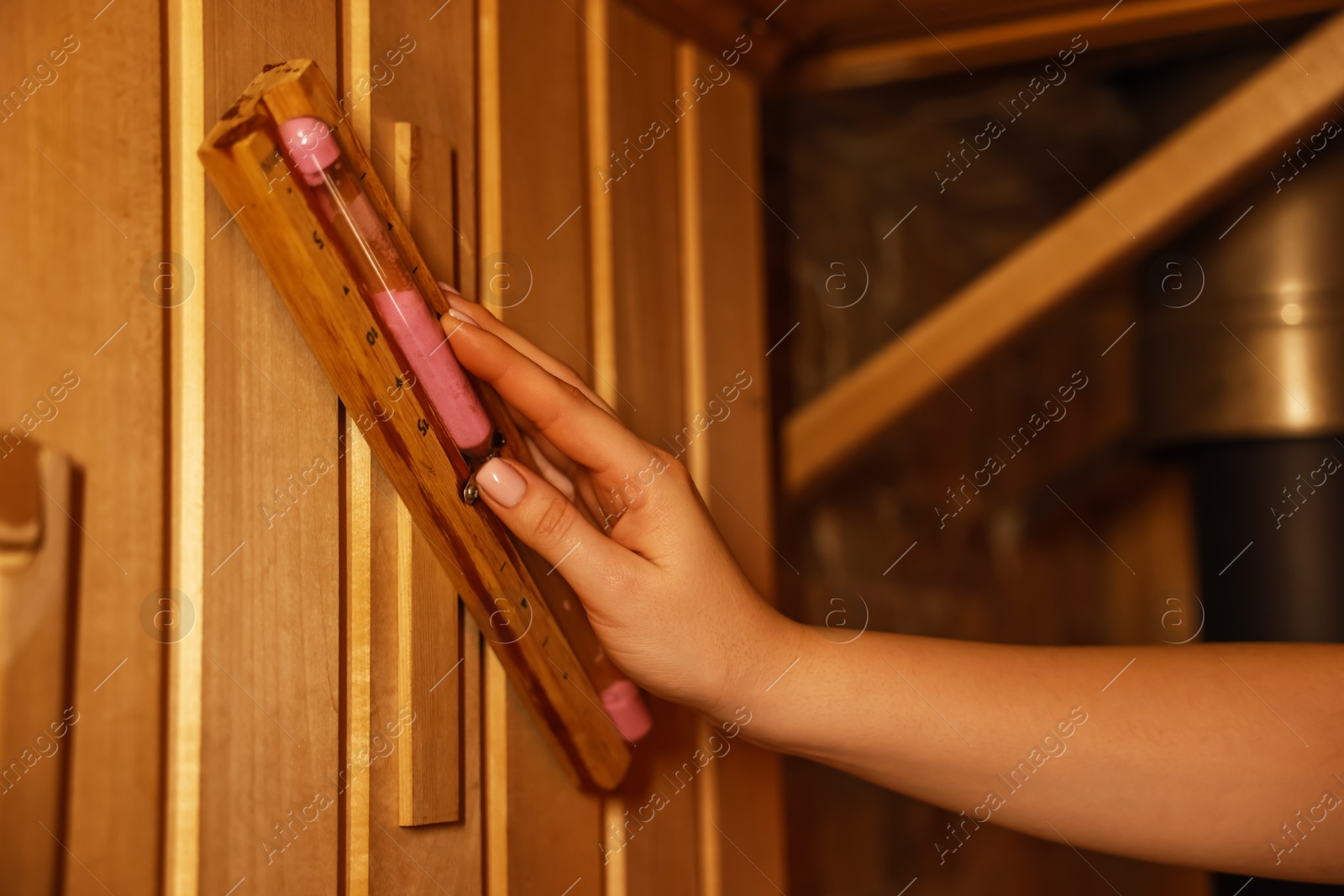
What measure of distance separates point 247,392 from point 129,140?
13 cm

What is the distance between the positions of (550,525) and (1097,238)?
681mm

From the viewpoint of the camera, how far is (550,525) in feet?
2.02

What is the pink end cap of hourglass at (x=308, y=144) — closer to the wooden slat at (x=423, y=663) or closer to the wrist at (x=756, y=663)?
the wooden slat at (x=423, y=663)

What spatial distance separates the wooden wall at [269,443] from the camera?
507 millimetres

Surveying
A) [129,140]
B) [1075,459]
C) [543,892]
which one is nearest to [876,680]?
[543,892]

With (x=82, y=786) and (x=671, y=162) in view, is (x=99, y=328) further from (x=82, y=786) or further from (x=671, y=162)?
(x=671, y=162)

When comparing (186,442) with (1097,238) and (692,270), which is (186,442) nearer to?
(692,270)

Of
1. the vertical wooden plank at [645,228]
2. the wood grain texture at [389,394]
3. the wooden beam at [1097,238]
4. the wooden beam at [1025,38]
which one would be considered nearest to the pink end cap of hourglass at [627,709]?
the wood grain texture at [389,394]

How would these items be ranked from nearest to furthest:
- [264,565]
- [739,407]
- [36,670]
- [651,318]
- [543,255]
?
[36,670] → [264,565] → [543,255] → [651,318] → [739,407]

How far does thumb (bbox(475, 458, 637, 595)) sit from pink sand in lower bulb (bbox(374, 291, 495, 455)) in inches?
0.8

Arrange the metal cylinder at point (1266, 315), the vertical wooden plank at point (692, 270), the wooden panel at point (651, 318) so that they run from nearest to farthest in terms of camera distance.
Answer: the wooden panel at point (651, 318) < the vertical wooden plank at point (692, 270) < the metal cylinder at point (1266, 315)

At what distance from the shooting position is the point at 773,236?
4.93 ft

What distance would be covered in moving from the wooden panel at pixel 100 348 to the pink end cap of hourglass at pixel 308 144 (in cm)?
7

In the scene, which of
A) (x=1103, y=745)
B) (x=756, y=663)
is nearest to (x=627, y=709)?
(x=756, y=663)
